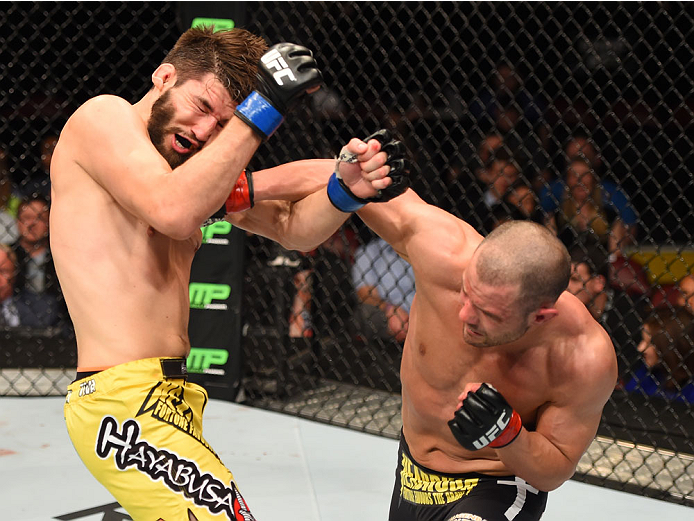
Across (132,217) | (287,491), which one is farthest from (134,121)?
(287,491)

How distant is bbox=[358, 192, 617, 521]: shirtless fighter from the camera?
1.33 m

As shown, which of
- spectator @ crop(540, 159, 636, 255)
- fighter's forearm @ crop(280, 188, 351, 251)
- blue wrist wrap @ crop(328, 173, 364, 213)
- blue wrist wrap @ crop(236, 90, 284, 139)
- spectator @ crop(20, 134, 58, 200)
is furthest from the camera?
spectator @ crop(20, 134, 58, 200)

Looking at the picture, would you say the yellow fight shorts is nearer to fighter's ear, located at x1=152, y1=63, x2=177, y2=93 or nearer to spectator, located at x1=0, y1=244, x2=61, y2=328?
fighter's ear, located at x1=152, y1=63, x2=177, y2=93

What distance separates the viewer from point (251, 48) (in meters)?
1.42

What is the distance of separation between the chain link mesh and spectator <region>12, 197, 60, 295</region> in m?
0.01

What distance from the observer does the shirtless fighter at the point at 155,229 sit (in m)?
1.21

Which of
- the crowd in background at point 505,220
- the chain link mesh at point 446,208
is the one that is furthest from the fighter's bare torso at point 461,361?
the crowd in background at point 505,220

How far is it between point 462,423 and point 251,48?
0.78 m

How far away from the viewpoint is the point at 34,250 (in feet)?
12.7

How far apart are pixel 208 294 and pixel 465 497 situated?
1854 millimetres

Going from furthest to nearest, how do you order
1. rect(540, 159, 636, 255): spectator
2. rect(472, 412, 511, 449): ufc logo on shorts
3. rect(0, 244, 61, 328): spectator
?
rect(0, 244, 61, 328): spectator, rect(540, 159, 636, 255): spectator, rect(472, 412, 511, 449): ufc logo on shorts

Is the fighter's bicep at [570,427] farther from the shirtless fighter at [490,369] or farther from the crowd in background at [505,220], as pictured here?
the crowd in background at [505,220]

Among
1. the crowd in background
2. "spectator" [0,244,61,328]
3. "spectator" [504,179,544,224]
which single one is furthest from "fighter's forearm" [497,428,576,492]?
"spectator" [0,244,61,328]

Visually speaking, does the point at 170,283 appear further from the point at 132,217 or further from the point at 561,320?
the point at 561,320
